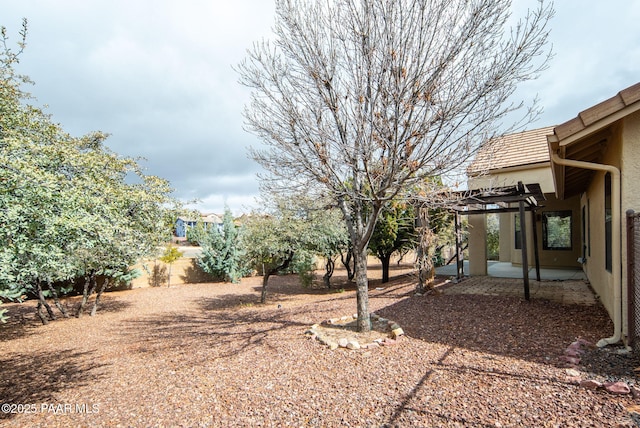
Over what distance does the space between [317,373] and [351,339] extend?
1.37 m

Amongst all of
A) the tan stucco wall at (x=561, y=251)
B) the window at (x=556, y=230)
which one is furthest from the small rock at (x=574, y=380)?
the window at (x=556, y=230)

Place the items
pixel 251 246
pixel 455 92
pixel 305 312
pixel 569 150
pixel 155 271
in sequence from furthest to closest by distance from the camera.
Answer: pixel 155 271 < pixel 251 246 < pixel 305 312 < pixel 569 150 < pixel 455 92

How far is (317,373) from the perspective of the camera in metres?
4.18

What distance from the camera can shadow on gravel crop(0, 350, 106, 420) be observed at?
4125mm

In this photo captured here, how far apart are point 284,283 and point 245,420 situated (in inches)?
494

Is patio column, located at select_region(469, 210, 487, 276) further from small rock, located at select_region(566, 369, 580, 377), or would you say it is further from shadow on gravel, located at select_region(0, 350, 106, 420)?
shadow on gravel, located at select_region(0, 350, 106, 420)

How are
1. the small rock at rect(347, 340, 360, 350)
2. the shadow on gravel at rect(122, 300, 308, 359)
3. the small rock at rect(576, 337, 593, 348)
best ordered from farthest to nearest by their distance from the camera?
1. the shadow on gravel at rect(122, 300, 308, 359)
2. the small rock at rect(347, 340, 360, 350)
3. the small rock at rect(576, 337, 593, 348)

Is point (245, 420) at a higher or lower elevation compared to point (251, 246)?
lower

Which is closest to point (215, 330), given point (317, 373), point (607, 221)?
point (317, 373)

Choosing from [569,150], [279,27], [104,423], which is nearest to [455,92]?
[569,150]

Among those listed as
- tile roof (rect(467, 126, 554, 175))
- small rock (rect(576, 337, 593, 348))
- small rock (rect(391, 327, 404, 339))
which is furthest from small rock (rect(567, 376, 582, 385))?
tile roof (rect(467, 126, 554, 175))

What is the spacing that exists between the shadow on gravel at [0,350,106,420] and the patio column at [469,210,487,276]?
1110 cm

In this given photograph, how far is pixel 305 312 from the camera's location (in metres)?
8.20

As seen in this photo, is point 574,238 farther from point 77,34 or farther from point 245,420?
point 77,34
